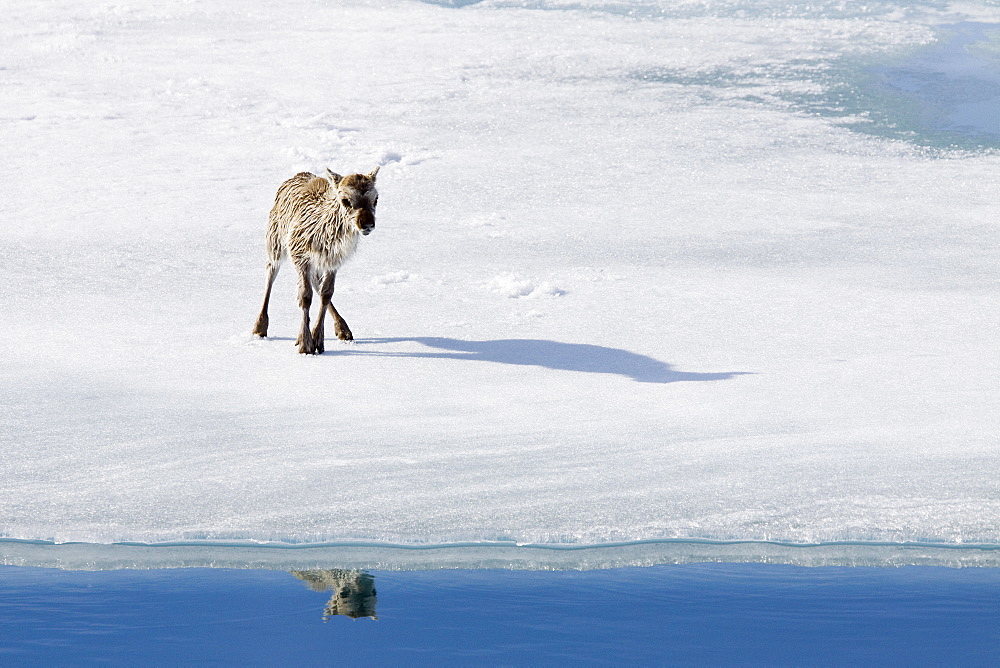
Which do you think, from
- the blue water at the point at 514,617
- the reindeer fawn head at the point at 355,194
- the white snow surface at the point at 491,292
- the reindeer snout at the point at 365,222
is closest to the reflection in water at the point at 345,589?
the blue water at the point at 514,617

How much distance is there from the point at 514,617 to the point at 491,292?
4.06 metres

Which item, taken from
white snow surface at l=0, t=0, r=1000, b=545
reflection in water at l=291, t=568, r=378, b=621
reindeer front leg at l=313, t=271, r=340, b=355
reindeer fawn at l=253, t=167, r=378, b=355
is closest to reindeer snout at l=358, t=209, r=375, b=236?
reindeer fawn at l=253, t=167, r=378, b=355

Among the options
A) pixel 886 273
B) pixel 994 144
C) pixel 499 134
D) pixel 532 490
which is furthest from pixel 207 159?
pixel 994 144

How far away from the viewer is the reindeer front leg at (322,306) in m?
6.61

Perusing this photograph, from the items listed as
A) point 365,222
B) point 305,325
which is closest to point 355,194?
point 365,222

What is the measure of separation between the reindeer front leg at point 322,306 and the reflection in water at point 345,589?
2.64 metres

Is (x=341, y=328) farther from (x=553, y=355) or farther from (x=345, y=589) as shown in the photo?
(x=345, y=589)

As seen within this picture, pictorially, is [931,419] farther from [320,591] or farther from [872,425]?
[320,591]

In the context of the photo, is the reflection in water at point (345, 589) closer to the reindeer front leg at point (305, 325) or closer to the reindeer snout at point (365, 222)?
the reindeer snout at point (365, 222)

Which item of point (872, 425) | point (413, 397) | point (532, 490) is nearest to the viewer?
point (532, 490)

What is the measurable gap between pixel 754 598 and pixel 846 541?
0.58 m

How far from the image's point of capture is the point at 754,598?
3986 mm

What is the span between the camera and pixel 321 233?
6656 mm

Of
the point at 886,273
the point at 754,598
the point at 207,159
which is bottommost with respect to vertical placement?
the point at 754,598
